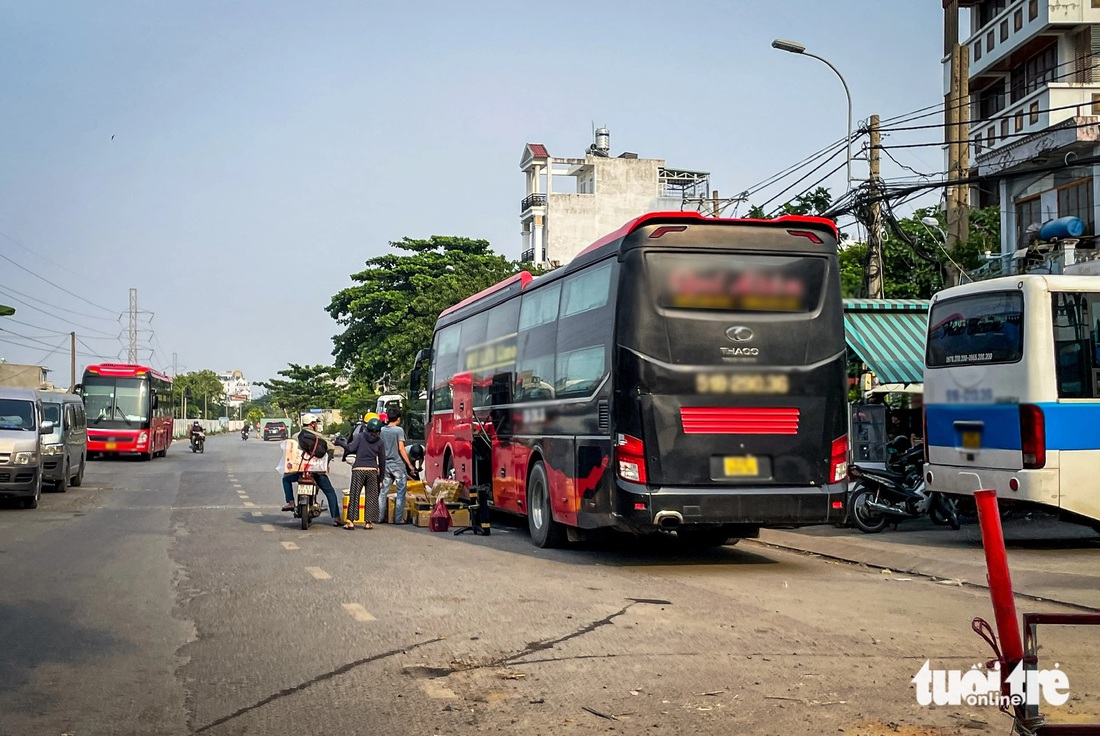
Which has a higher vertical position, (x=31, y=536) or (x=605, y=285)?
(x=605, y=285)

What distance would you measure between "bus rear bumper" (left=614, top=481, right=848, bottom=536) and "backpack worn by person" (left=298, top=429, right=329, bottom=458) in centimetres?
609

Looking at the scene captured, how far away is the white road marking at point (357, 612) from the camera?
8.66 m

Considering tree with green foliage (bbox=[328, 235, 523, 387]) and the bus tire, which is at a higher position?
tree with green foliage (bbox=[328, 235, 523, 387])

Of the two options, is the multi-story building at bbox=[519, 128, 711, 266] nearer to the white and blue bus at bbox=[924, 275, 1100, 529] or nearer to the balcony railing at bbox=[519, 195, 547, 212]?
the balcony railing at bbox=[519, 195, 547, 212]

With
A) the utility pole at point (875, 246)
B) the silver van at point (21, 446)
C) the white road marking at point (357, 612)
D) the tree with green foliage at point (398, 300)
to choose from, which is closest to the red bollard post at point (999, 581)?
the white road marking at point (357, 612)

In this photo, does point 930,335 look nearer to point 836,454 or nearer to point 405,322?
point 836,454

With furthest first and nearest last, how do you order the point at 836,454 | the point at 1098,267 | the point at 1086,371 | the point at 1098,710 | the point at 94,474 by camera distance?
the point at 94,474 → the point at 1098,267 → the point at 1086,371 → the point at 836,454 → the point at 1098,710

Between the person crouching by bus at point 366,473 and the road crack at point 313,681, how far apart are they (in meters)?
9.21

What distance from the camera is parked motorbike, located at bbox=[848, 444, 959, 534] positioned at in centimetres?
1559

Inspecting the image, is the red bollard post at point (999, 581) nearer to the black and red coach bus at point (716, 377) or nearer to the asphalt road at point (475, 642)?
the asphalt road at point (475, 642)

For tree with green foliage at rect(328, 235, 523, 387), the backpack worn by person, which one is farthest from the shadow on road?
tree with green foliage at rect(328, 235, 523, 387)

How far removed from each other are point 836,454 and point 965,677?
17.0 feet

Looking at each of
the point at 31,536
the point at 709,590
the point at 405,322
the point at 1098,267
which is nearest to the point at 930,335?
the point at 709,590

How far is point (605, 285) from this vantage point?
1227 centimetres
